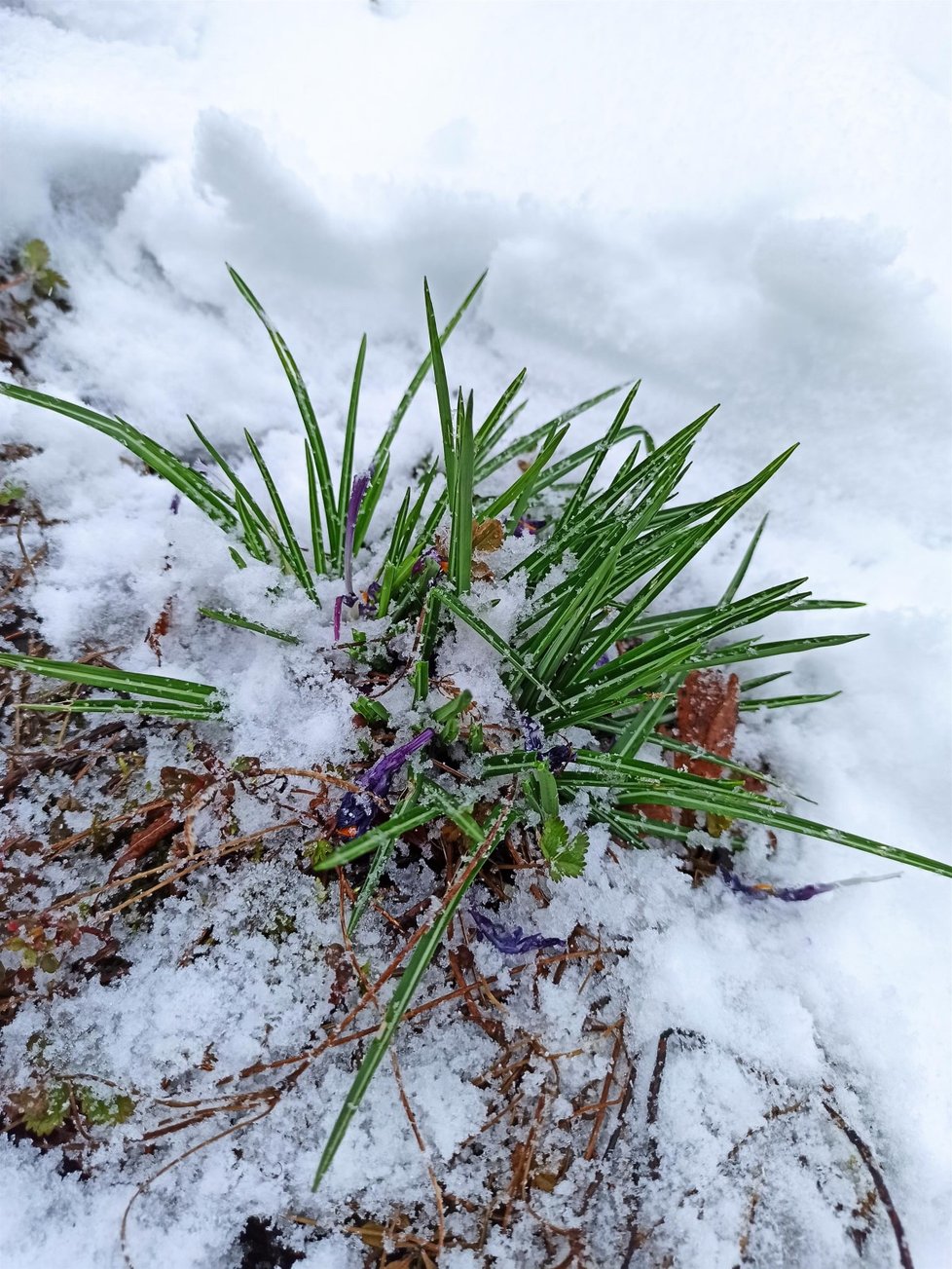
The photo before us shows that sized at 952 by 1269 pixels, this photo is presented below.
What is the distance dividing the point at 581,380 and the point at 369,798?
4.14 feet

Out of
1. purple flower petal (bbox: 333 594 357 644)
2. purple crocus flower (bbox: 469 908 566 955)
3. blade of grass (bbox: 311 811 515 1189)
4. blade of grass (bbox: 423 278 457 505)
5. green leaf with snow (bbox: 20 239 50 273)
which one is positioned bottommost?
blade of grass (bbox: 311 811 515 1189)

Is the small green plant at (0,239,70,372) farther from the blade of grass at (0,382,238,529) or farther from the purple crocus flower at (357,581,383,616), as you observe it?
the purple crocus flower at (357,581,383,616)

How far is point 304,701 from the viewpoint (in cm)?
125

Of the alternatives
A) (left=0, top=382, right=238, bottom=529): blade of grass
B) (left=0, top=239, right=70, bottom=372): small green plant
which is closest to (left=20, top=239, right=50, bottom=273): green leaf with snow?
(left=0, top=239, right=70, bottom=372): small green plant

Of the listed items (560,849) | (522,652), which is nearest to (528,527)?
(522,652)

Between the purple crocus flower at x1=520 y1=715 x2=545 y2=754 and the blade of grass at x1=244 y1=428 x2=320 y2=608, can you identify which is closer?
the purple crocus flower at x1=520 y1=715 x2=545 y2=754

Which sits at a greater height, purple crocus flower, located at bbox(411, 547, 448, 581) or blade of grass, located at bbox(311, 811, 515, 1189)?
purple crocus flower, located at bbox(411, 547, 448, 581)

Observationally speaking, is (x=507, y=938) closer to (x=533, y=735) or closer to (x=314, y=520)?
(x=533, y=735)

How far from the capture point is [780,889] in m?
1.32

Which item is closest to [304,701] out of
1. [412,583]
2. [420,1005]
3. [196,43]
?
[412,583]

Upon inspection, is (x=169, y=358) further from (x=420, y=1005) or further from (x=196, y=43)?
(x=420, y=1005)

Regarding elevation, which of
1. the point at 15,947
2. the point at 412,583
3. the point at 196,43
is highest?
the point at 196,43

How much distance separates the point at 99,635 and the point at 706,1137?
134cm

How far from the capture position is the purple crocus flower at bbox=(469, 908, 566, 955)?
110 cm
